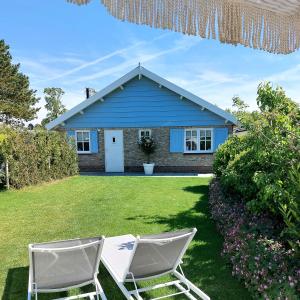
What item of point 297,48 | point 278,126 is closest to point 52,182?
point 278,126

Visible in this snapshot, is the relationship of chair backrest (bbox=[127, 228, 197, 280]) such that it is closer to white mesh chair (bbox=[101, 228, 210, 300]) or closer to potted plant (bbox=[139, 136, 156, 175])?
white mesh chair (bbox=[101, 228, 210, 300])

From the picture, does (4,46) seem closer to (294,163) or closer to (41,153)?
(41,153)

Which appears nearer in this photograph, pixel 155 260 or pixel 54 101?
pixel 155 260

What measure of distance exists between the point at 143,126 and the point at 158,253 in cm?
1462

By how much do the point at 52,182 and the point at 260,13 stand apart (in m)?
13.5

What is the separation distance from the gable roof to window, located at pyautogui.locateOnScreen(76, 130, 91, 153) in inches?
46.8

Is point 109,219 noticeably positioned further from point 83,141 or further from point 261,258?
point 83,141

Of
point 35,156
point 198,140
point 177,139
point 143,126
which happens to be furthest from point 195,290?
point 143,126

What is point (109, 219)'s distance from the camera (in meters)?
7.89

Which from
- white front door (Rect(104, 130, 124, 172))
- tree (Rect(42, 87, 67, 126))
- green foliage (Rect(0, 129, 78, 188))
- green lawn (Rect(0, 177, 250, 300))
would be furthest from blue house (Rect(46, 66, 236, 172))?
tree (Rect(42, 87, 67, 126))

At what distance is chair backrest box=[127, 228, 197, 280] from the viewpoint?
3658mm

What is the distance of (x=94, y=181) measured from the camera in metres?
14.3

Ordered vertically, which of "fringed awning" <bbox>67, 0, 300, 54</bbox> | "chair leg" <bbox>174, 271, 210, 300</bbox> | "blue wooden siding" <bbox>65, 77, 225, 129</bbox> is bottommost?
"chair leg" <bbox>174, 271, 210, 300</bbox>

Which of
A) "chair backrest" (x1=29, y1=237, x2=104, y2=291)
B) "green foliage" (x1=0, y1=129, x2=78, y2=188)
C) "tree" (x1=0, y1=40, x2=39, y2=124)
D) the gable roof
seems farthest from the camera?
"tree" (x1=0, y1=40, x2=39, y2=124)
